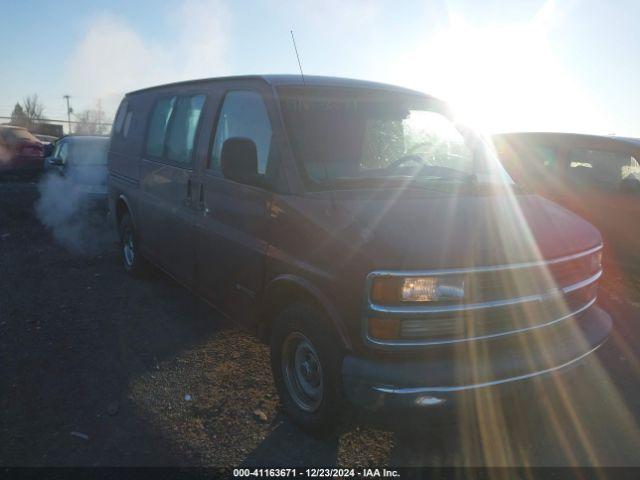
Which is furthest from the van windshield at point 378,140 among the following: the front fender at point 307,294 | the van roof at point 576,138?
the van roof at point 576,138

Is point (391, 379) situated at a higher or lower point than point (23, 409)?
higher

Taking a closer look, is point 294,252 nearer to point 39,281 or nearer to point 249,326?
point 249,326

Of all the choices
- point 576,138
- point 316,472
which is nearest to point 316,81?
point 316,472

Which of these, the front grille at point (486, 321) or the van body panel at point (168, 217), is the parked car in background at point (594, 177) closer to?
the front grille at point (486, 321)

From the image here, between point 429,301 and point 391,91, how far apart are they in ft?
6.69

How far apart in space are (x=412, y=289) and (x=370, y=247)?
0.94 feet

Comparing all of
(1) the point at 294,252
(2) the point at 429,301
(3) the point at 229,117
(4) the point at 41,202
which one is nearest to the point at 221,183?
(3) the point at 229,117

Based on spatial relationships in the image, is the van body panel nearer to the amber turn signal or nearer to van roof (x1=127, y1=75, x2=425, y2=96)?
van roof (x1=127, y1=75, x2=425, y2=96)

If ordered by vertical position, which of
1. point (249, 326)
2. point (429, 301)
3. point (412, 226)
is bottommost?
point (249, 326)

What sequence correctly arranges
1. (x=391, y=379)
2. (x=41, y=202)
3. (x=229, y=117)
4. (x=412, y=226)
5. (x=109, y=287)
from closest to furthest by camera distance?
(x=391, y=379), (x=412, y=226), (x=229, y=117), (x=109, y=287), (x=41, y=202)

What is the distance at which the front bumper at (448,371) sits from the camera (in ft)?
7.62

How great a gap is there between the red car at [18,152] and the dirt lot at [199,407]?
11610mm

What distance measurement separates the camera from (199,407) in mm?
3279

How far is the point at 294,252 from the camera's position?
9.33 feet
